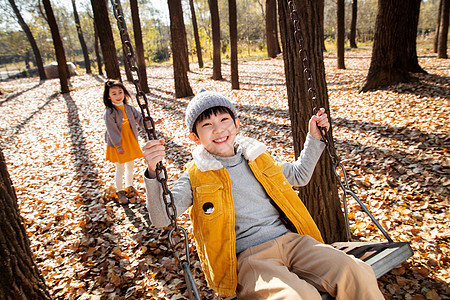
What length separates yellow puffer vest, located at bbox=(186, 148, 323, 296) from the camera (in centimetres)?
180

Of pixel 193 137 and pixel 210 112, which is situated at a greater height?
pixel 210 112

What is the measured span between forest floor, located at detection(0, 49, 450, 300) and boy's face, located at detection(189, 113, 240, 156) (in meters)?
1.59

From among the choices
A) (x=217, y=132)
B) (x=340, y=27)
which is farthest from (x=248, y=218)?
(x=340, y=27)

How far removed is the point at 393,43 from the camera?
6789mm

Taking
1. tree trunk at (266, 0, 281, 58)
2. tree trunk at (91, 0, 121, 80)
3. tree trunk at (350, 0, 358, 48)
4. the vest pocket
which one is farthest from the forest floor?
tree trunk at (266, 0, 281, 58)

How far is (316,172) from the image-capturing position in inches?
112

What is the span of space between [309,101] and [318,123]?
1.90 ft

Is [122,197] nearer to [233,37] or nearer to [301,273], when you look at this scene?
[301,273]

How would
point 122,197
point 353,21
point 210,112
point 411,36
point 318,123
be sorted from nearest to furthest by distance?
point 210,112 < point 318,123 < point 122,197 < point 411,36 < point 353,21

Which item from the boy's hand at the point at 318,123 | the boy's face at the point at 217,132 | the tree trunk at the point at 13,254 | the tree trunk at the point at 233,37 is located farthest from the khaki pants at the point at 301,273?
the tree trunk at the point at 233,37

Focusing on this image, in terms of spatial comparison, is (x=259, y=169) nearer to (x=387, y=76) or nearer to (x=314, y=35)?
(x=314, y=35)

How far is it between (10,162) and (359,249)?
7.75 metres

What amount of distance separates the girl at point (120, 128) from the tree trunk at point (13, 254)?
7.24ft

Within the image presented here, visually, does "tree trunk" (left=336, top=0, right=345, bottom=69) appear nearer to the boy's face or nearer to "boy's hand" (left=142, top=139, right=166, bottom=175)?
the boy's face
